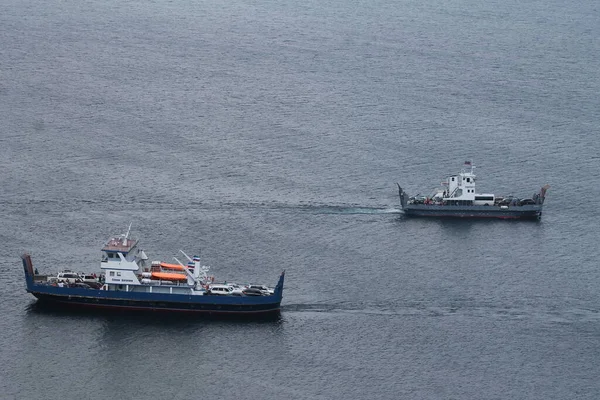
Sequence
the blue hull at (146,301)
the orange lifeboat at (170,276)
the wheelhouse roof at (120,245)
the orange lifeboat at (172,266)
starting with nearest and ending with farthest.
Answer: the blue hull at (146,301) → the wheelhouse roof at (120,245) → the orange lifeboat at (170,276) → the orange lifeboat at (172,266)

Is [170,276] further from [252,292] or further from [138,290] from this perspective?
[252,292]

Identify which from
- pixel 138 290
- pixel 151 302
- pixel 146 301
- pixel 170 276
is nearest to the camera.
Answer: pixel 146 301

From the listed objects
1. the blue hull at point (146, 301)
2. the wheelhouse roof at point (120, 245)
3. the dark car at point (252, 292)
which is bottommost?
the blue hull at point (146, 301)

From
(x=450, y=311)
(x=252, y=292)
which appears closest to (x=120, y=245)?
(x=252, y=292)

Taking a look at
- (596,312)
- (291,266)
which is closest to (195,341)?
(291,266)

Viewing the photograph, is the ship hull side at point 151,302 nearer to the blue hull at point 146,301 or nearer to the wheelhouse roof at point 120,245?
the blue hull at point 146,301

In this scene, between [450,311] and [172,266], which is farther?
[172,266]

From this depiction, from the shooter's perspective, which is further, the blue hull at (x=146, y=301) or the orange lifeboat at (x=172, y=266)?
the orange lifeboat at (x=172, y=266)

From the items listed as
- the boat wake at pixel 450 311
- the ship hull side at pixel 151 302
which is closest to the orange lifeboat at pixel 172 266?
the ship hull side at pixel 151 302
